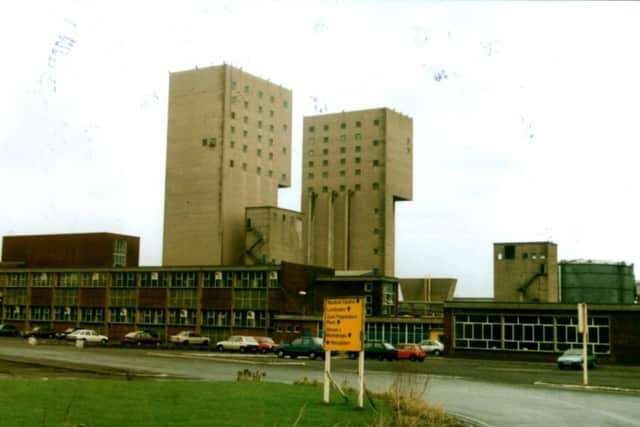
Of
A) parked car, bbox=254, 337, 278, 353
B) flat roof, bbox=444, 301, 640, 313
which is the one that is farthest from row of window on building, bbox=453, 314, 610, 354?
parked car, bbox=254, 337, 278, 353

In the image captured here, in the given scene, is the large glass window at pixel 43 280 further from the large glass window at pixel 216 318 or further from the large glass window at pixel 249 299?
the large glass window at pixel 249 299

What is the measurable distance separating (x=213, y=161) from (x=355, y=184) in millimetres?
31240

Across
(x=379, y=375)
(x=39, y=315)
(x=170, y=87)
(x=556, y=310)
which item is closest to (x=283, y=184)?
(x=170, y=87)

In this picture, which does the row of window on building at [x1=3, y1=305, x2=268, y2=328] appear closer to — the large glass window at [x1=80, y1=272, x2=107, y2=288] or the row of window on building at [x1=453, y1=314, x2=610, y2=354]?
the large glass window at [x1=80, y1=272, x2=107, y2=288]

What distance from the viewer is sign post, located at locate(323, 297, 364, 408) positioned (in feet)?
69.6

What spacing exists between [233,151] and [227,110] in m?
5.97

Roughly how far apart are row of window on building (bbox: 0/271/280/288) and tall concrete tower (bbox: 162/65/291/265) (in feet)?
68.1

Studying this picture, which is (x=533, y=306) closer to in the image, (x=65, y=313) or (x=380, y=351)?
(x=380, y=351)

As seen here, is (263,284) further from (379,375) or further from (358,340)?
(358,340)

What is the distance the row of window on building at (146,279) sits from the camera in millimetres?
93250

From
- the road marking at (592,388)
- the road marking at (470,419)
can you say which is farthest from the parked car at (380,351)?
the road marking at (470,419)

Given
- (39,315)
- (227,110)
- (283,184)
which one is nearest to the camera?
(39,315)

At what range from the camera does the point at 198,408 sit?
19578 millimetres

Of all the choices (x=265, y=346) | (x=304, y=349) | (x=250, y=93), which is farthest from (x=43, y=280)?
(x=304, y=349)
